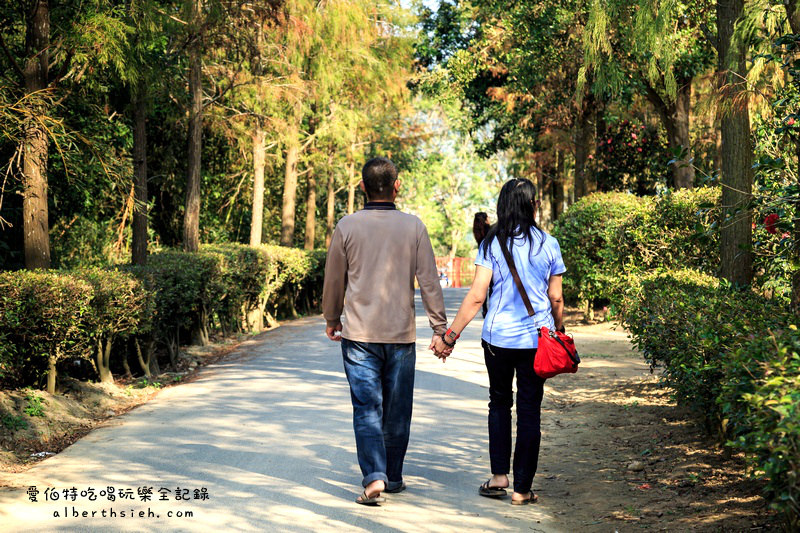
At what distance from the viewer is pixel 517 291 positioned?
561cm

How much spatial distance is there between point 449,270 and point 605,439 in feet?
205

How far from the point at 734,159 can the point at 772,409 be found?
199 inches

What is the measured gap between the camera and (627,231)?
15906mm

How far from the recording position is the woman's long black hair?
5.69 m

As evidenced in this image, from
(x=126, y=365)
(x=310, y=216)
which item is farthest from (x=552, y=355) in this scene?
(x=310, y=216)

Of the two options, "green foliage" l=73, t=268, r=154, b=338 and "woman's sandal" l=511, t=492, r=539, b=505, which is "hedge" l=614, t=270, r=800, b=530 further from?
"green foliage" l=73, t=268, r=154, b=338

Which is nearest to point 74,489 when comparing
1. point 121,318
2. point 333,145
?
point 121,318

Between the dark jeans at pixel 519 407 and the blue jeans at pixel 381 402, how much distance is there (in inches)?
22.7

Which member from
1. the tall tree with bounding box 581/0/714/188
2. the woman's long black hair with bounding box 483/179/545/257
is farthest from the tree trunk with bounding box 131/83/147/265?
the woman's long black hair with bounding box 483/179/545/257

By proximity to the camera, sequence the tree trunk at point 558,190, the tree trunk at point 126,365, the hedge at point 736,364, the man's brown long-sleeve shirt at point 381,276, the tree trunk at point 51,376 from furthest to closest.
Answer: the tree trunk at point 558,190, the tree trunk at point 126,365, the tree trunk at point 51,376, the man's brown long-sleeve shirt at point 381,276, the hedge at point 736,364

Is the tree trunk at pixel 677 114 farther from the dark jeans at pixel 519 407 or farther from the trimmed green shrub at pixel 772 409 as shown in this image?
the trimmed green shrub at pixel 772 409

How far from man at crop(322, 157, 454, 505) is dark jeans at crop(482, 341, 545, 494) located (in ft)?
1.34

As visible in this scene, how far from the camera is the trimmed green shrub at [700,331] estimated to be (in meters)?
5.23

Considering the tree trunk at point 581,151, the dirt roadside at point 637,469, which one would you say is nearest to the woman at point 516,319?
the dirt roadside at point 637,469
